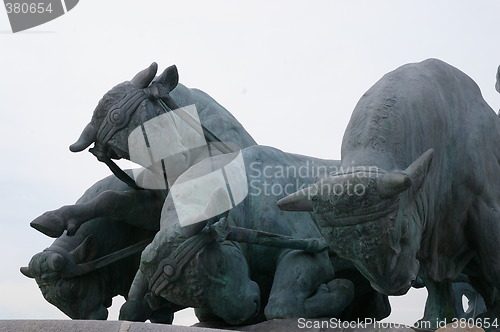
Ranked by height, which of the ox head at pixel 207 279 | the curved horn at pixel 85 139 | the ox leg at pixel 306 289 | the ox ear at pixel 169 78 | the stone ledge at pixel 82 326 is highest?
the ox ear at pixel 169 78

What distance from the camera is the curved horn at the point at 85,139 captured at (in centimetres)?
561

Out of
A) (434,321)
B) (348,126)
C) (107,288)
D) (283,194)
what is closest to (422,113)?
(348,126)

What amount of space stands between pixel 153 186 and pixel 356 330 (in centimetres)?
181

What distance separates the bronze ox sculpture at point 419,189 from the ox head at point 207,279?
0.71m

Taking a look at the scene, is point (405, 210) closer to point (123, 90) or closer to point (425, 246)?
point (425, 246)

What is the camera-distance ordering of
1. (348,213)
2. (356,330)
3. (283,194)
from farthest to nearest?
(283,194)
(356,330)
(348,213)

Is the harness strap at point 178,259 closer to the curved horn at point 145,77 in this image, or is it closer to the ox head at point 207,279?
the ox head at point 207,279

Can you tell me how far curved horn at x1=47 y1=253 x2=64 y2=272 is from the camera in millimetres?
5629

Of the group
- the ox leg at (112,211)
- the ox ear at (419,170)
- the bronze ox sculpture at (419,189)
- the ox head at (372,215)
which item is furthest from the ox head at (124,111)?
the ox ear at (419,170)

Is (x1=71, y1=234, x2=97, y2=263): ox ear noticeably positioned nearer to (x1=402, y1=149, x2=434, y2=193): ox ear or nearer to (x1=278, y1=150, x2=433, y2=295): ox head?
(x1=278, y1=150, x2=433, y2=295): ox head

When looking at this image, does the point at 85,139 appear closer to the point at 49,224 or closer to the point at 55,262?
the point at 49,224

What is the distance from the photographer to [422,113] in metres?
4.85

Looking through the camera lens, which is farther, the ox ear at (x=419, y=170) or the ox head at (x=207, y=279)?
the ox head at (x=207, y=279)

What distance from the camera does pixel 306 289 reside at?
16.9 feet
